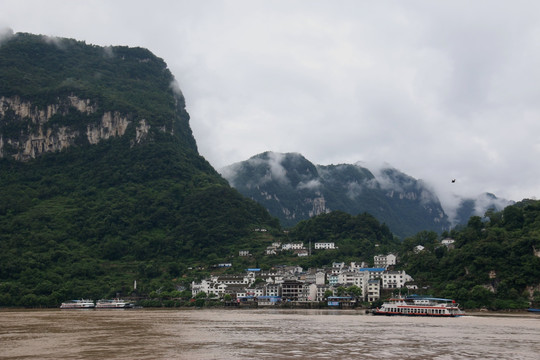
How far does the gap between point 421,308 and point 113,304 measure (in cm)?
6162

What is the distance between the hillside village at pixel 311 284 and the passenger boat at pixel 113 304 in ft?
53.9

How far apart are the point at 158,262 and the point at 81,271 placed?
2200 centimetres

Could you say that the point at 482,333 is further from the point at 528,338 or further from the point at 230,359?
the point at 230,359

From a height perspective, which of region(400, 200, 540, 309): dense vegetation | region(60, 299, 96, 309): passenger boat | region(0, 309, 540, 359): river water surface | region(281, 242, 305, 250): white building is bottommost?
region(60, 299, 96, 309): passenger boat

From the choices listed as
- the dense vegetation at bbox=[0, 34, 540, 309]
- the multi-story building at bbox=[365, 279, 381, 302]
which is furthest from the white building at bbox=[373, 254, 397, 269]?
the multi-story building at bbox=[365, 279, 381, 302]

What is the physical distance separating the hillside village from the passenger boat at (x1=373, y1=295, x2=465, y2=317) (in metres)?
25.2

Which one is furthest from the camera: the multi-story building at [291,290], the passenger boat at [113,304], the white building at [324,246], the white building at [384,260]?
the white building at [324,246]

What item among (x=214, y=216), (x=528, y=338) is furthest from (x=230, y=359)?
(x=214, y=216)

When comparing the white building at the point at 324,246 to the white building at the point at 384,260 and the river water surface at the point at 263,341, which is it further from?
the river water surface at the point at 263,341

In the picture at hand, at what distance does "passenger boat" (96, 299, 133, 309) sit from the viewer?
119812mm

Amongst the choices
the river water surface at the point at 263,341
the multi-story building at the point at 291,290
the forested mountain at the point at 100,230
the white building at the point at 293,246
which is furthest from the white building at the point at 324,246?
the river water surface at the point at 263,341

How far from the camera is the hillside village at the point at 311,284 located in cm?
12700

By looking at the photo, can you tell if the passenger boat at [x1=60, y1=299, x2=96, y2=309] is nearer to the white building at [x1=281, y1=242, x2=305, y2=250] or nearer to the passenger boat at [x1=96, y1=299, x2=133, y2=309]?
the passenger boat at [x1=96, y1=299, x2=133, y2=309]

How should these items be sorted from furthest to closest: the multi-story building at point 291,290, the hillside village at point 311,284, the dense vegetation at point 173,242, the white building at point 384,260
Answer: the white building at point 384,260 < the multi-story building at point 291,290 < the hillside village at point 311,284 < the dense vegetation at point 173,242
